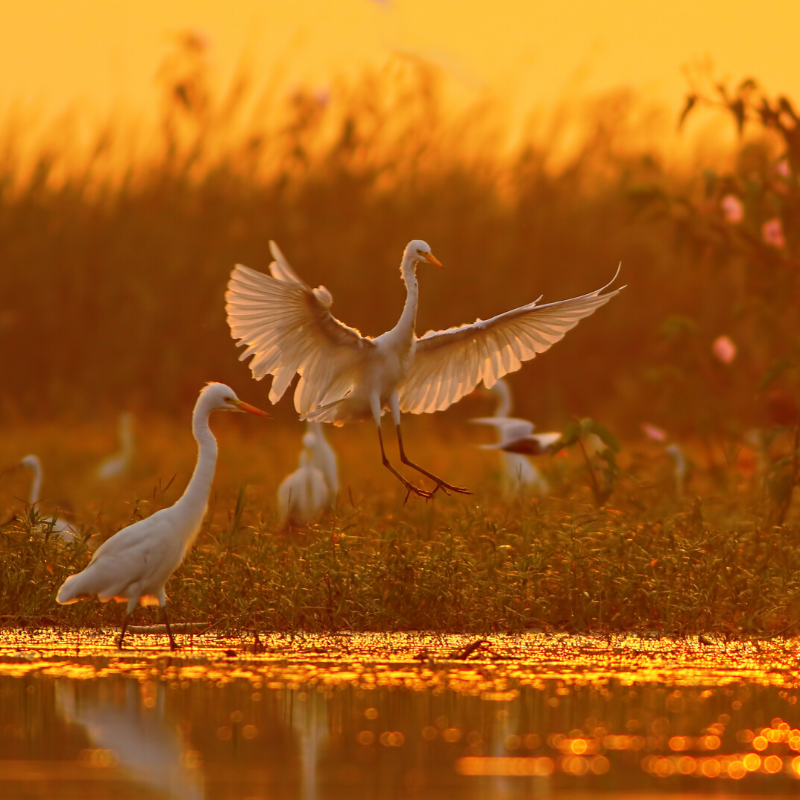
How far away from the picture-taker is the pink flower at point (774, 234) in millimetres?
9266

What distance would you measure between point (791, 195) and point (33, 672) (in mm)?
5326

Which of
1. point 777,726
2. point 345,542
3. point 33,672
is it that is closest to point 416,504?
point 345,542

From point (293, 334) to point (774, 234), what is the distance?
3.57 m

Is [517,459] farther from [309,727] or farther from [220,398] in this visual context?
[309,727]

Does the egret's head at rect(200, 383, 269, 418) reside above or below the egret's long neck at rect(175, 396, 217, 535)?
above

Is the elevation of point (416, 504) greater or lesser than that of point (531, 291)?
lesser

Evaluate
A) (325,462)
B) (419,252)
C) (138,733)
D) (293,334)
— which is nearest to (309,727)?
(138,733)

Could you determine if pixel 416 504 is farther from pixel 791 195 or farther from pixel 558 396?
pixel 558 396

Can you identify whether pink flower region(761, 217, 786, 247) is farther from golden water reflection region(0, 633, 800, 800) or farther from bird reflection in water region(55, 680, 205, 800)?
bird reflection in water region(55, 680, 205, 800)

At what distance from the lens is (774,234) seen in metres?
9.29

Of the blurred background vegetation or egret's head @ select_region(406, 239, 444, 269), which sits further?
Result: the blurred background vegetation

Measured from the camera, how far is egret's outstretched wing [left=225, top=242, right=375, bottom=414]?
642 centimetres

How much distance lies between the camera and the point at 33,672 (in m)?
5.51

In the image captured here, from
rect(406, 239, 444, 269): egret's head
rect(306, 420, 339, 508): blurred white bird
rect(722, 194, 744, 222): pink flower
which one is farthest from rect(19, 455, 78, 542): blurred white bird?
rect(722, 194, 744, 222): pink flower
